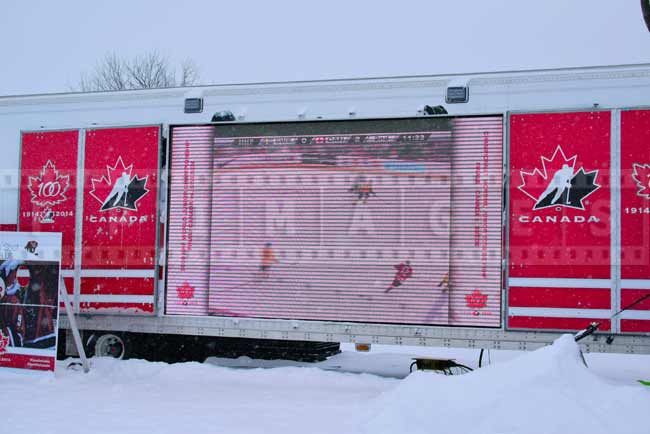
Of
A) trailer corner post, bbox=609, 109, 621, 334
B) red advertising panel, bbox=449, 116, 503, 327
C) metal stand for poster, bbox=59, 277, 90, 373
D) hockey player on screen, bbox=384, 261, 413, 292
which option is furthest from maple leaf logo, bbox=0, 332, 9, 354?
trailer corner post, bbox=609, 109, 621, 334

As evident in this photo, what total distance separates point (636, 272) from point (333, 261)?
3.03m

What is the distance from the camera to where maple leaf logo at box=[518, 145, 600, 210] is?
21.6 feet

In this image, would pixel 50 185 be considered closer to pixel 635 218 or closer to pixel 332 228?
pixel 332 228

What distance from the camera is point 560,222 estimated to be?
661cm

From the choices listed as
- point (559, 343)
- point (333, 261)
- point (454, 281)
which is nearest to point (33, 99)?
point (333, 261)

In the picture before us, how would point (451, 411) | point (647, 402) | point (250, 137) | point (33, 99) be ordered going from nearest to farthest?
point (647, 402)
point (451, 411)
point (250, 137)
point (33, 99)

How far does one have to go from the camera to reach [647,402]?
4586mm

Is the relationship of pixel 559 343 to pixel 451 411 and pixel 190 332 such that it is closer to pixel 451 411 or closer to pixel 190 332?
pixel 451 411

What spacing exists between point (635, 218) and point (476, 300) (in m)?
1.74

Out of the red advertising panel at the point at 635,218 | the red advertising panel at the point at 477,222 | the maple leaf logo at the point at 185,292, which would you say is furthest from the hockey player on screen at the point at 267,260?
the red advertising panel at the point at 635,218

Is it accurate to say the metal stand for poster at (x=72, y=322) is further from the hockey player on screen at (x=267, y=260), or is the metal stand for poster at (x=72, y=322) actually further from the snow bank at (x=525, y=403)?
the snow bank at (x=525, y=403)

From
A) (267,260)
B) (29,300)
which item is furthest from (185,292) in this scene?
(29,300)

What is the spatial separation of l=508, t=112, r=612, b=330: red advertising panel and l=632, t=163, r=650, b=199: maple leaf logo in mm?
267

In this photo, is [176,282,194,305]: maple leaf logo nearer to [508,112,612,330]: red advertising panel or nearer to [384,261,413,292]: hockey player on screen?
[384,261,413,292]: hockey player on screen
